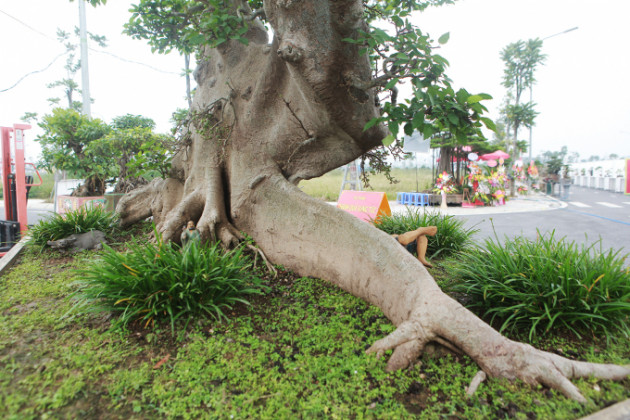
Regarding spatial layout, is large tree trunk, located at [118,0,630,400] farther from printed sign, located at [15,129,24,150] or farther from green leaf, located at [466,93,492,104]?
printed sign, located at [15,129,24,150]

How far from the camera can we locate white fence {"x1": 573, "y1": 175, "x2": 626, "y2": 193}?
23739 mm

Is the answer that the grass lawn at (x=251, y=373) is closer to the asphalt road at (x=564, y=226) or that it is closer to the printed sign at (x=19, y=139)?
the printed sign at (x=19, y=139)

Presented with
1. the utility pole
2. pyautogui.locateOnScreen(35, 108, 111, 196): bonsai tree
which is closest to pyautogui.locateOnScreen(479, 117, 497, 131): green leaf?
pyautogui.locateOnScreen(35, 108, 111, 196): bonsai tree

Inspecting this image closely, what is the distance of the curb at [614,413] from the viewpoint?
1.64 meters

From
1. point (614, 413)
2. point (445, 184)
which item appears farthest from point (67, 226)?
point (445, 184)

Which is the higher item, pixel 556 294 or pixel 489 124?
pixel 489 124

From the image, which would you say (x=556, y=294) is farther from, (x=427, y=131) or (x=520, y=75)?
(x=520, y=75)

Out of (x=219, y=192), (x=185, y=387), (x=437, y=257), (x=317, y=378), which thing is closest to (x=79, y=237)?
(x=219, y=192)

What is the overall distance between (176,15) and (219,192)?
7.71 feet

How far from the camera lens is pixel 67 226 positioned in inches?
188

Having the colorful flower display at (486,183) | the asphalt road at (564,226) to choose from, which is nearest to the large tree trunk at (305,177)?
the asphalt road at (564,226)

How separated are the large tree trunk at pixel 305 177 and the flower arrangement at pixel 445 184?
1038cm

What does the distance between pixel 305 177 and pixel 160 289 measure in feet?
7.43

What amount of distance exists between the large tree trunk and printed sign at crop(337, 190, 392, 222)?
6.85 feet
